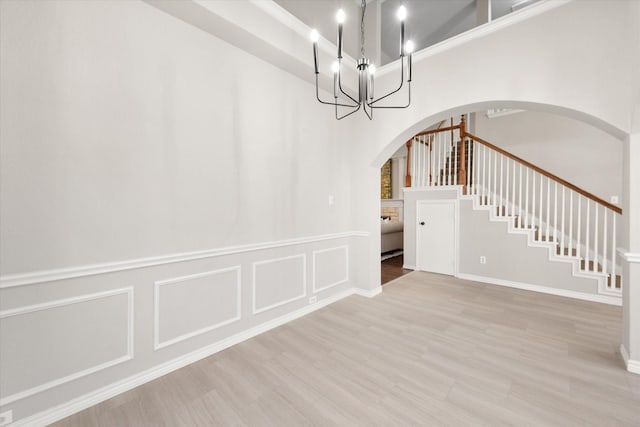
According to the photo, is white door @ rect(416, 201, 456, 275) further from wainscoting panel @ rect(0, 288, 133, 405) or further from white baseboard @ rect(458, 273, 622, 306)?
wainscoting panel @ rect(0, 288, 133, 405)

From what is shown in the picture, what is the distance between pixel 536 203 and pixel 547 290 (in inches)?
68.8

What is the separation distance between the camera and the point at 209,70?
2.29 meters

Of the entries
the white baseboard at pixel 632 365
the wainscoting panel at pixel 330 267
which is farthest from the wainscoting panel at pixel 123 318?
the white baseboard at pixel 632 365

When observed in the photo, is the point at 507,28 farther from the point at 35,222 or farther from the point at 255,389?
the point at 35,222

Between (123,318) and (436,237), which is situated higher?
(436,237)

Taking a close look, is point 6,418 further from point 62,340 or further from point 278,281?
point 278,281

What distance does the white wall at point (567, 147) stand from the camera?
Answer: 4.53 m

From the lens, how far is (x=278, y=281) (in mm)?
2881

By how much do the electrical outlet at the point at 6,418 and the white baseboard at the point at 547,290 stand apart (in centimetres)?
541

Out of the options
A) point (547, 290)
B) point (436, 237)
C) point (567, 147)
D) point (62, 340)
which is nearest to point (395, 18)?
point (567, 147)

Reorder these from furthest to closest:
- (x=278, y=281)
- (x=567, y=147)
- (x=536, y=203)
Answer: (x=567, y=147), (x=536, y=203), (x=278, y=281)

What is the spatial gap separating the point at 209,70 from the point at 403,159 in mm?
8932

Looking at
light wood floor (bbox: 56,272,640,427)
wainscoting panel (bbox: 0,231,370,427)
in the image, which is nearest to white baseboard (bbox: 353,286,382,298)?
light wood floor (bbox: 56,272,640,427)

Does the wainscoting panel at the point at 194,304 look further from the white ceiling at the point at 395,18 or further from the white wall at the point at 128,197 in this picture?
the white ceiling at the point at 395,18
